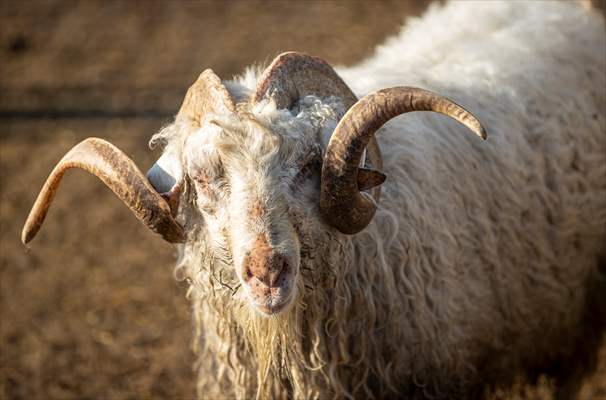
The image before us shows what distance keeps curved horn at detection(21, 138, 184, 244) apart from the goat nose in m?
0.41

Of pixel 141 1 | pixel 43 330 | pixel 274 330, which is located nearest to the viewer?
pixel 274 330

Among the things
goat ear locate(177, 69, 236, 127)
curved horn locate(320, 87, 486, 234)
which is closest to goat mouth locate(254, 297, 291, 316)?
curved horn locate(320, 87, 486, 234)

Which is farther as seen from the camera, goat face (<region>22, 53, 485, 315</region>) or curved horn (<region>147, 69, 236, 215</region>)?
curved horn (<region>147, 69, 236, 215</region>)

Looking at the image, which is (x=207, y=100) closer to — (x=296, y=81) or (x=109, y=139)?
(x=296, y=81)

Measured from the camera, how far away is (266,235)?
2.53 meters

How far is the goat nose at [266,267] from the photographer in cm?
249

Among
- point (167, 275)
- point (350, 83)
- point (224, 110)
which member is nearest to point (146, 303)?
point (167, 275)

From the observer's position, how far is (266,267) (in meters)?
2.48

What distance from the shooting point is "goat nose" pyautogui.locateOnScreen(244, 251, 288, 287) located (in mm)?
2486

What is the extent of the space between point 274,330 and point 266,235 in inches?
20.2

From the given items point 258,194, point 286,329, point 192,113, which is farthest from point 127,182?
point 286,329

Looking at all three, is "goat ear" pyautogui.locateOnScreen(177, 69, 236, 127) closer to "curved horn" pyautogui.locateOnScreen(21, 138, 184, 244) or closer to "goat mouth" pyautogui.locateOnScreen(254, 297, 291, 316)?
"curved horn" pyautogui.locateOnScreen(21, 138, 184, 244)

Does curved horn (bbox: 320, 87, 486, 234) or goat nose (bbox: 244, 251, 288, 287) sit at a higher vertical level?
curved horn (bbox: 320, 87, 486, 234)

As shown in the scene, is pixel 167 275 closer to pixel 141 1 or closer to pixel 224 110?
pixel 224 110
